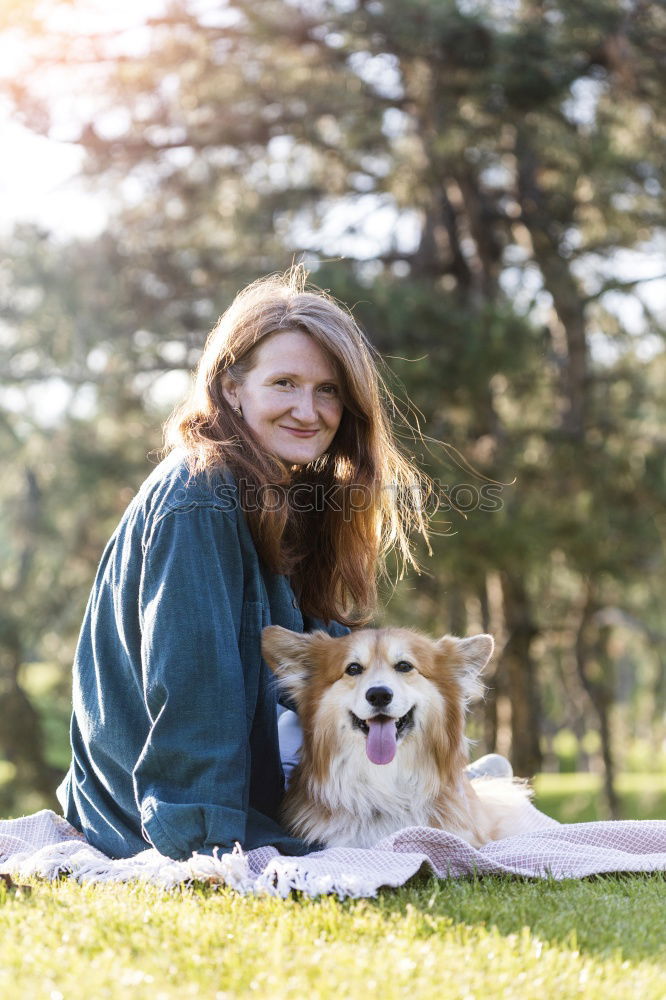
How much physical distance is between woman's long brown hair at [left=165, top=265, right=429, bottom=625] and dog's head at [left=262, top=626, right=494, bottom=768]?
301 millimetres

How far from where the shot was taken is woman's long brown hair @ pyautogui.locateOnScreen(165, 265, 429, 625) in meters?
3.19

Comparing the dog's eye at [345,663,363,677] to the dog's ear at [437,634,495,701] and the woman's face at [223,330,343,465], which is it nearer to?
the dog's ear at [437,634,495,701]

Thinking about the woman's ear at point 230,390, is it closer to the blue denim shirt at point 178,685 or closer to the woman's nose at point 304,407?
the woman's nose at point 304,407

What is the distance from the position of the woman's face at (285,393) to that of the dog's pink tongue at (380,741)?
846 mm

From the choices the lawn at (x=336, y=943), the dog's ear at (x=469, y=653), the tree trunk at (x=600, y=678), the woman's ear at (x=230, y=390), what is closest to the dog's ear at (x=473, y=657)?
the dog's ear at (x=469, y=653)

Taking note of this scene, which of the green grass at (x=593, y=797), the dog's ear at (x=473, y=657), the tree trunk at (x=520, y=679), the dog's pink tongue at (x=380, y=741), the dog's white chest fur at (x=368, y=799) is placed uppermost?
the dog's ear at (x=473, y=657)

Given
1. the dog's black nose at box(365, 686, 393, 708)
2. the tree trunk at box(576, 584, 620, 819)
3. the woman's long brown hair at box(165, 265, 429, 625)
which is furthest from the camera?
the tree trunk at box(576, 584, 620, 819)

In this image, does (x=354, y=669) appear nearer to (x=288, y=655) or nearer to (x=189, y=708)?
(x=288, y=655)

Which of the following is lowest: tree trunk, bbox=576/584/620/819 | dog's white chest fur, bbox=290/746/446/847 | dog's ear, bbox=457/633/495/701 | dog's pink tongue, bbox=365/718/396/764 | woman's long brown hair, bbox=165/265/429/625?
tree trunk, bbox=576/584/620/819

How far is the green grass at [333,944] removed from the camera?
1.92 meters

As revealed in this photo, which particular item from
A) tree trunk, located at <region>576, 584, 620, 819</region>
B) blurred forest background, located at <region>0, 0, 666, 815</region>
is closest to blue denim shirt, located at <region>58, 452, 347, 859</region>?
blurred forest background, located at <region>0, 0, 666, 815</region>

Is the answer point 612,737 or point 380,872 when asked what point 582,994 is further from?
point 612,737

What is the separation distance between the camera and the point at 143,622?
9.52ft

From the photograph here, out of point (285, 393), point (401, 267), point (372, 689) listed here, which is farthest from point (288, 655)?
point (401, 267)
